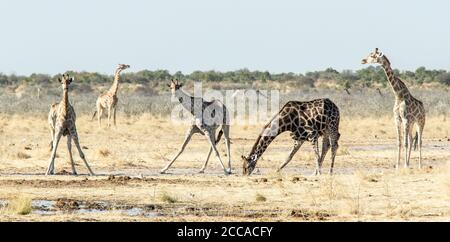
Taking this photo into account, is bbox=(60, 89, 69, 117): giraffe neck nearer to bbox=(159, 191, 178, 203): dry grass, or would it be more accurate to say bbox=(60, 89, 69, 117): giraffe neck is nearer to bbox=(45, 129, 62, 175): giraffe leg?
bbox=(45, 129, 62, 175): giraffe leg

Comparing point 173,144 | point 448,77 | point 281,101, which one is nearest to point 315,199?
point 173,144

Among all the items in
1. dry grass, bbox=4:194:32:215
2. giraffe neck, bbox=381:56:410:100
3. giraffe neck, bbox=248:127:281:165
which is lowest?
dry grass, bbox=4:194:32:215

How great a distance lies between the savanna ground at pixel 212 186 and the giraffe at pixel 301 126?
0.51 metres

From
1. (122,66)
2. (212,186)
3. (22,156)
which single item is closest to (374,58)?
(212,186)

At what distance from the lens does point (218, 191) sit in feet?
69.1

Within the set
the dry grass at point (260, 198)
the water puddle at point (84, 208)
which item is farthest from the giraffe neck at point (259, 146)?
the water puddle at point (84, 208)

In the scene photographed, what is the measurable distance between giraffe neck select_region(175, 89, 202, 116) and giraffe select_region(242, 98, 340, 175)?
5.60 feet

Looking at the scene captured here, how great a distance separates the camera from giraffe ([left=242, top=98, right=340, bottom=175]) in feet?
78.4

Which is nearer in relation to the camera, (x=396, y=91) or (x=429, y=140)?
(x=396, y=91)

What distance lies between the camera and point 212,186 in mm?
21906

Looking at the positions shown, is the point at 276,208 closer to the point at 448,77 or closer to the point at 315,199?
the point at 315,199

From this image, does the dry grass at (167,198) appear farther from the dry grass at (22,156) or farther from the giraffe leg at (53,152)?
the dry grass at (22,156)

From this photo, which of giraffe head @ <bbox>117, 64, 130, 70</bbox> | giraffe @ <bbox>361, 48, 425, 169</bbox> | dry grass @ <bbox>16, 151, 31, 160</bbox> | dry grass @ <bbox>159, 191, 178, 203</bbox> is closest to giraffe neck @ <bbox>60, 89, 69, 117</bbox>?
dry grass @ <bbox>159, 191, 178, 203</bbox>
